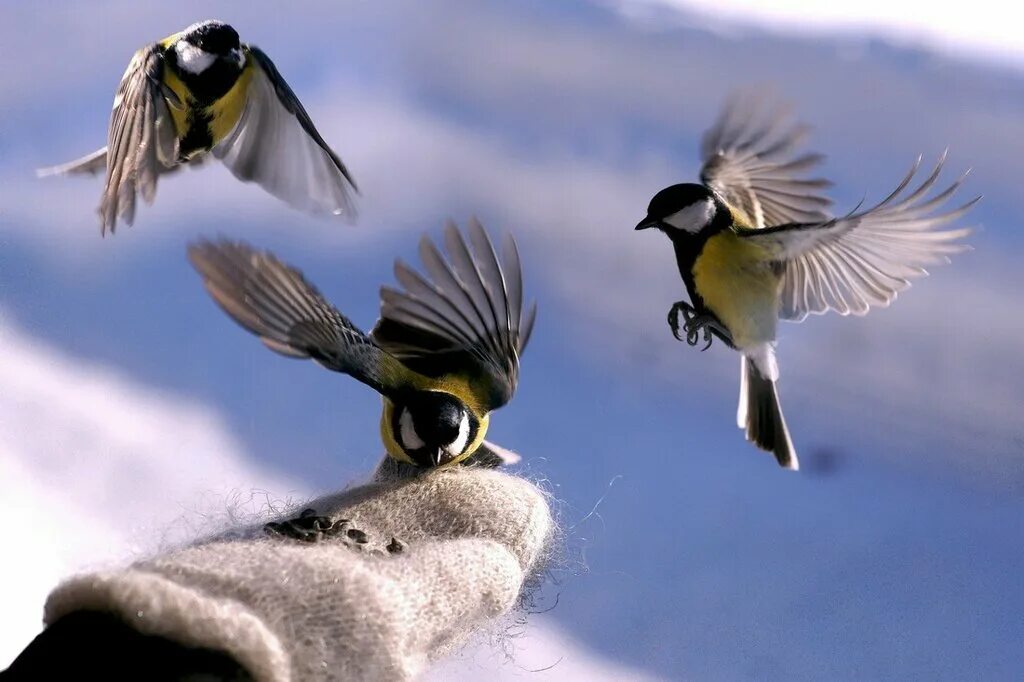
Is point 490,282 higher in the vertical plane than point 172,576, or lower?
higher

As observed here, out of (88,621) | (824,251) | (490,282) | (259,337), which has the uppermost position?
(824,251)

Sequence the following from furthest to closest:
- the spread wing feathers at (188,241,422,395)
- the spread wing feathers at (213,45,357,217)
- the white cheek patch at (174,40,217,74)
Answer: the spread wing feathers at (213,45,357,217) → the white cheek patch at (174,40,217,74) → the spread wing feathers at (188,241,422,395)

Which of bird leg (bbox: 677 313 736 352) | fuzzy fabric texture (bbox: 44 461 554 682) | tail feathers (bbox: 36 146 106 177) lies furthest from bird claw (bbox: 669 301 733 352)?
tail feathers (bbox: 36 146 106 177)

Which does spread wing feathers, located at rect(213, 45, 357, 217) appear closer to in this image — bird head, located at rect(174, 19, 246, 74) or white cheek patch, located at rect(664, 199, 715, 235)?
bird head, located at rect(174, 19, 246, 74)

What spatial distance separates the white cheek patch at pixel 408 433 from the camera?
822mm

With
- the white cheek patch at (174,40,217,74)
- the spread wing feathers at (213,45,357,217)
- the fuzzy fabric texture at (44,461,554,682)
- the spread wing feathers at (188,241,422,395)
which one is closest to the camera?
the fuzzy fabric texture at (44,461,554,682)

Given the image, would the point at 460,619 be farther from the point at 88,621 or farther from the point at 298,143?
the point at 298,143

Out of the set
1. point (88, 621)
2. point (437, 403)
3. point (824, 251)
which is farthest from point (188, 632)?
point (824, 251)

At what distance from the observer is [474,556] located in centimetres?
72

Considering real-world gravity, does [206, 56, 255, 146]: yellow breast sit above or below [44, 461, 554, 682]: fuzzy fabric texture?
above

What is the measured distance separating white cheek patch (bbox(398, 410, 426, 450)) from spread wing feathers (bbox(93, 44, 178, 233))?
0.25m

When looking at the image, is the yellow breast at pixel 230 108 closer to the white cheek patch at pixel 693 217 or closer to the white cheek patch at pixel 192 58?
the white cheek patch at pixel 192 58

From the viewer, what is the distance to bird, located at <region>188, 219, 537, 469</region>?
767mm

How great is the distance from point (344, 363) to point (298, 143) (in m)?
0.34
